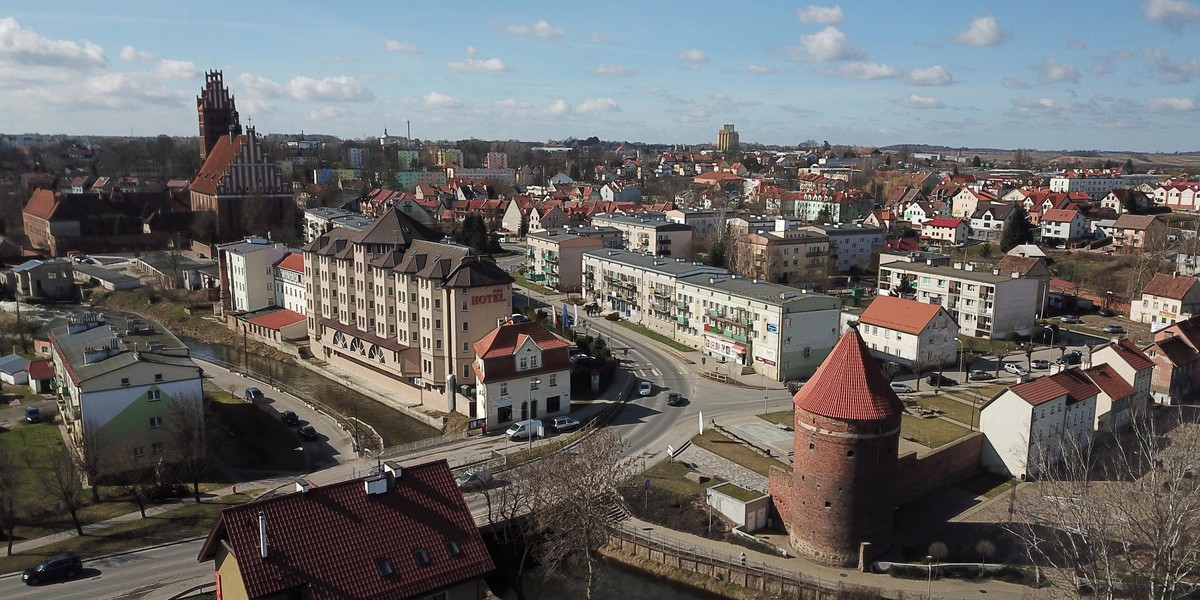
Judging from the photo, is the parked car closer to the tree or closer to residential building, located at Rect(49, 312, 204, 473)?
the tree

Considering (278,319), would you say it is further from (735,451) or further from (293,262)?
(735,451)

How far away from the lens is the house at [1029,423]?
34.0 metres

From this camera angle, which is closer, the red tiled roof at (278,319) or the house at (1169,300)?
the house at (1169,300)

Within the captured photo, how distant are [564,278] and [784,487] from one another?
153 feet

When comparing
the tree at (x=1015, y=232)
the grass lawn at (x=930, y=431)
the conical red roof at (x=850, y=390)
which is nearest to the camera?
the conical red roof at (x=850, y=390)

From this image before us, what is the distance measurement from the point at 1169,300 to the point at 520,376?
4891 cm

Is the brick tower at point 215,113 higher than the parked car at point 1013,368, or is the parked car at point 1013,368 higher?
the brick tower at point 215,113

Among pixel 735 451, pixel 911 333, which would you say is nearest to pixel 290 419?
pixel 735 451

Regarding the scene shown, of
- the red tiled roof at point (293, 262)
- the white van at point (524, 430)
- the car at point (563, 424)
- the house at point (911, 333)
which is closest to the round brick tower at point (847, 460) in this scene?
the car at point (563, 424)

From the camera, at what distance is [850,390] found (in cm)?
2805

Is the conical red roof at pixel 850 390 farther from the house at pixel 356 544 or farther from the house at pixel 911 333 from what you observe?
the house at pixel 911 333

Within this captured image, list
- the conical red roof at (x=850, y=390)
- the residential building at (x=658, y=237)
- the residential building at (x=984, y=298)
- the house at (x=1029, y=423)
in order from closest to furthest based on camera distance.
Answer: the conical red roof at (x=850, y=390)
the house at (x=1029, y=423)
the residential building at (x=984, y=298)
the residential building at (x=658, y=237)

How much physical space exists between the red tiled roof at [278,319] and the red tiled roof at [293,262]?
3401mm

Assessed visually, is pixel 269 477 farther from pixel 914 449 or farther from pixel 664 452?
pixel 914 449
